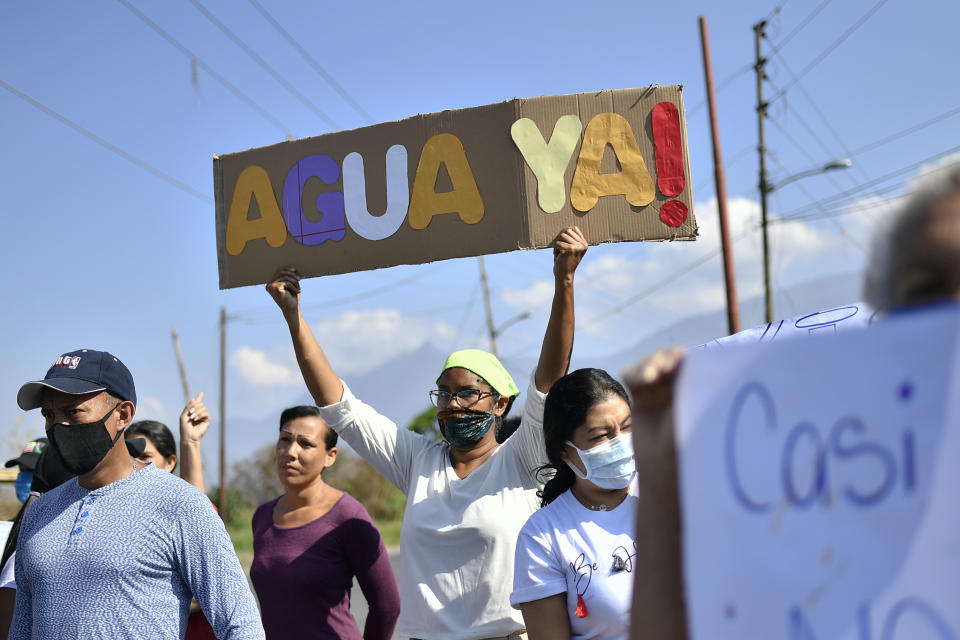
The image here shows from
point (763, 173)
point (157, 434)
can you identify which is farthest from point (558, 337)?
point (763, 173)

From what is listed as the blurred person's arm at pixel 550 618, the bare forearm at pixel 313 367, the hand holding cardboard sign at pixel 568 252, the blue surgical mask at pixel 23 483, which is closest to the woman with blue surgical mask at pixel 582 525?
the blurred person's arm at pixel 550 618

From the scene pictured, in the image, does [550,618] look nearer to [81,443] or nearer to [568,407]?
[568,407]

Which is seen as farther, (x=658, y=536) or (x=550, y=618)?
(x=550, y=618)

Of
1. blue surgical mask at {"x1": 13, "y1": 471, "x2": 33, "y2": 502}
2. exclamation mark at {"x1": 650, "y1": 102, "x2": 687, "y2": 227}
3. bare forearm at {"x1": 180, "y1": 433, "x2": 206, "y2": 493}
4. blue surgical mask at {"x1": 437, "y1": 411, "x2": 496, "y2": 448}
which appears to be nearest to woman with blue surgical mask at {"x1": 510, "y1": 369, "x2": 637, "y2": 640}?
blue surgical mask at {"x1": 437, "y1": 411, "x2": 496, "y2": 448}

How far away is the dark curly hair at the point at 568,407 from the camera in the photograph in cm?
264

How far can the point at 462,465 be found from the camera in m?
3.39

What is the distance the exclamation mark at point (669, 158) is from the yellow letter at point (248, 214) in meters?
1.60

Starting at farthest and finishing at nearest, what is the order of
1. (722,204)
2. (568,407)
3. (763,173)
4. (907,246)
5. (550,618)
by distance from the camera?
(763,173) < (722,204) < (568,407) < (550,618) < (907,246)

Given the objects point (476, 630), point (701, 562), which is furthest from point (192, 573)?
point (701, 562)

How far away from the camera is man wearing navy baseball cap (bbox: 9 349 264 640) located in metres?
2.47

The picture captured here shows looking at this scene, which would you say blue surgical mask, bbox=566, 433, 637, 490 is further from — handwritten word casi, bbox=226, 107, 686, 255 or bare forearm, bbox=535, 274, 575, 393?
handwritten word casi, bbox=226, 107, 686, 255

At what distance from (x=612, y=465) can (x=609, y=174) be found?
123 cm

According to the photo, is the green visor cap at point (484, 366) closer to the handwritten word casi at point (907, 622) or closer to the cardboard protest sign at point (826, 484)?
the cardboard protest sign at point (826, 484)

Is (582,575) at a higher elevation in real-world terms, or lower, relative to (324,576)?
higher
